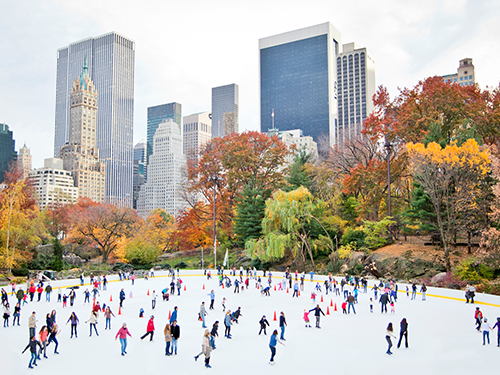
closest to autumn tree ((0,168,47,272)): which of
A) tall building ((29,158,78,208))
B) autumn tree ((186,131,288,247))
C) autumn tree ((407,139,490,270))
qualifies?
autumn tree ((186,131,288,247))

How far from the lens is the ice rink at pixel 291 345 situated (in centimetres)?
1184

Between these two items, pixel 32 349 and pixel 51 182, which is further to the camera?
pixel 51 182

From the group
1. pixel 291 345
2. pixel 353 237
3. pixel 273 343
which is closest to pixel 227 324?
pixel 291 345

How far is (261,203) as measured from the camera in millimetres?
47219

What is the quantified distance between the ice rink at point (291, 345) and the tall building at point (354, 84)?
170735 mm

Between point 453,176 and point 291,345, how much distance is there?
916 inches

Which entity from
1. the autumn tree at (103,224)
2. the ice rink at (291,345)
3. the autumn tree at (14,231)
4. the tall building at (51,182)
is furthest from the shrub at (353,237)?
the tall building at (51,182)

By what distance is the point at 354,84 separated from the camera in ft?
623

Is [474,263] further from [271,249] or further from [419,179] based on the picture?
[271,249]

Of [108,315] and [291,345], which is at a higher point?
[108,315]

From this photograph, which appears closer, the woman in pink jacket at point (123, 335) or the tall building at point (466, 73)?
the woman in pink jacket at point (123, 335)

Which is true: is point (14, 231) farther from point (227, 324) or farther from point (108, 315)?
point (227, 324)

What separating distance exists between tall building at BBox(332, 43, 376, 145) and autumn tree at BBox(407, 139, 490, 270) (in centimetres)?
15690

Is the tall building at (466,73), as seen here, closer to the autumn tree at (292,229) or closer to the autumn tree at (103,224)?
the autumn tree at (292,229)
